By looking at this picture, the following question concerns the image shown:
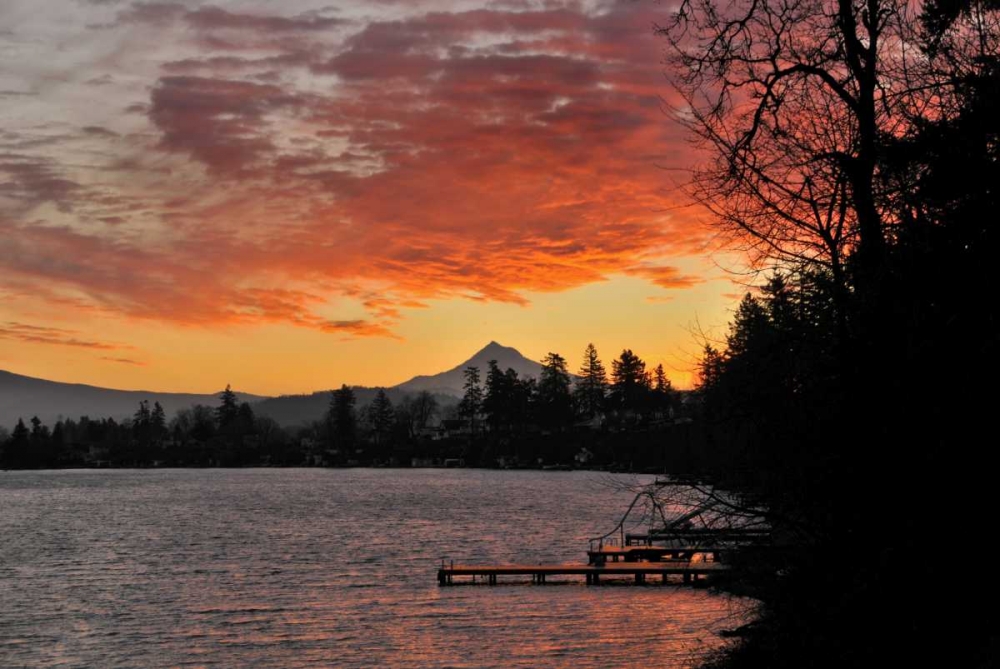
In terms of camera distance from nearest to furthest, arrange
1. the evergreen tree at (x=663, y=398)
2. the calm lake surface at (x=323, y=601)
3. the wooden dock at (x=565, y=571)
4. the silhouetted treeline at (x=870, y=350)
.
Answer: the silhouetted treeline at (x=870, y=350) → the calm lake surface at (x=323, y=601) → the wooden dock at (x=565, y=571) → the evergreen tree at (x=663, y=398)

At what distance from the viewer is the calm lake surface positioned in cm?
3055

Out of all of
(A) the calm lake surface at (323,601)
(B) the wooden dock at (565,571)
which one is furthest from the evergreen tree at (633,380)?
(B) the wooden dock at (565,571)

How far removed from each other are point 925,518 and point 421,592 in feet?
120

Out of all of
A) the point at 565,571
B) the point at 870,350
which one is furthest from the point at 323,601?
the point at 870,350

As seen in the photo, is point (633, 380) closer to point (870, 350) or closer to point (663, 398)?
point (663, 398)

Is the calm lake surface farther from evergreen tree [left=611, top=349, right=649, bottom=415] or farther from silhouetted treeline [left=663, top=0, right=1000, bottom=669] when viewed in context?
evergreen tree [left=611, top=349, right=649, bottom=415]

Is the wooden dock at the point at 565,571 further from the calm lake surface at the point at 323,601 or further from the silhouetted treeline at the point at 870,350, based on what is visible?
the silhouetted treeline at the point at 870,350

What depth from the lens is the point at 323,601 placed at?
135 ft

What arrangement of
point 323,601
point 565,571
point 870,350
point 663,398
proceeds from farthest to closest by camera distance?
point 663,398 → point 565,571 → point 323,601 → point 870,350

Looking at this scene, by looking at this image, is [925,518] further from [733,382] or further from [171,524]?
[171,524]

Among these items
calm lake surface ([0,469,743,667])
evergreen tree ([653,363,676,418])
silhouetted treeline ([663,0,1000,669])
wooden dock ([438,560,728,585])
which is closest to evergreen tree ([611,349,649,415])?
evergreen tree ([653,363,676,418])

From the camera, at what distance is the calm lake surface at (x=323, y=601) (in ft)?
100

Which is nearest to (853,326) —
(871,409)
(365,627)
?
(871,409)

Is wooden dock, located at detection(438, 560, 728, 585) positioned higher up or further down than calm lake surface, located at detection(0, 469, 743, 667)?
higher up
